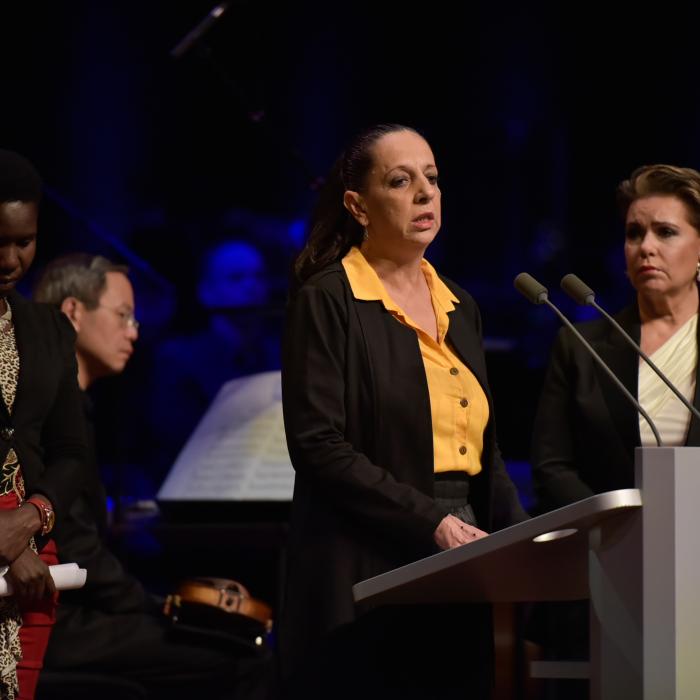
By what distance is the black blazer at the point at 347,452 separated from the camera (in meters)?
2.20

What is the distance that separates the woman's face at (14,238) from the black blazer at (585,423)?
4.09ft

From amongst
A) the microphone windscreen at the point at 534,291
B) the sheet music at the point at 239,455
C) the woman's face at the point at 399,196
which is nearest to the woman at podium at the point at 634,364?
the woman's face at the point at 399,196

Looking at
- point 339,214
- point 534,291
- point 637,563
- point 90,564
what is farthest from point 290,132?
point 637,563

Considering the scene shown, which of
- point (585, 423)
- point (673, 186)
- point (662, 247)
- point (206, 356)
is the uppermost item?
point (206, 356)

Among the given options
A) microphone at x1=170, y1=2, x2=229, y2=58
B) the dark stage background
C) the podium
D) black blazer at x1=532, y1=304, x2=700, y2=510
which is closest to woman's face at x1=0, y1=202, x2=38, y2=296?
the podium

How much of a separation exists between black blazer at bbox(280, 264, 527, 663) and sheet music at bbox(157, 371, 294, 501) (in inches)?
69.9

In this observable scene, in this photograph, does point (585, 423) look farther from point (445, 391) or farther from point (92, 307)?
point (92, 307)

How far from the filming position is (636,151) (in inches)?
223

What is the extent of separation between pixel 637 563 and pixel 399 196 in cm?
103

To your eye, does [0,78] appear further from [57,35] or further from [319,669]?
[319,669]

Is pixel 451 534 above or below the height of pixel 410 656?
above

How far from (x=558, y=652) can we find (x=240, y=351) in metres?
2.23

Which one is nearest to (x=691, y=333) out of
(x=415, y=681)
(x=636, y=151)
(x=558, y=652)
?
(x=415, y=681)

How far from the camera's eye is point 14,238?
2.27 metres
